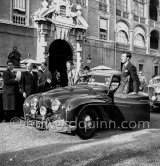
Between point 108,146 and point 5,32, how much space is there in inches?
451

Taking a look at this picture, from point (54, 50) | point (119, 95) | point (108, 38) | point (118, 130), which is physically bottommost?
point (118, 130)

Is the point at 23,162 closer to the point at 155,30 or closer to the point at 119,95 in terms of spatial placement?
the point at 119,95

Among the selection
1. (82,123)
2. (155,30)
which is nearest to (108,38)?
(155,30)

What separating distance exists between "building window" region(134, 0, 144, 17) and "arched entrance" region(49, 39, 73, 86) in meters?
9.11

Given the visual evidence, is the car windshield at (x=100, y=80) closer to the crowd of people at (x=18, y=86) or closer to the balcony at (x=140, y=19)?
the crowd of people at (x=18, y=86)

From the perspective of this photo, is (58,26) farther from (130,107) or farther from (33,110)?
(33,110)

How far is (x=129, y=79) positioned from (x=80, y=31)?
40.2ft

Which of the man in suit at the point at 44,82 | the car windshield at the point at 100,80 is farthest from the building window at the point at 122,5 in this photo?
the car windshield at the point at 100,80

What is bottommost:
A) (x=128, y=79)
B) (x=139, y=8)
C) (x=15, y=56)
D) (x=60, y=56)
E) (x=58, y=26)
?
(x=128, y=79)

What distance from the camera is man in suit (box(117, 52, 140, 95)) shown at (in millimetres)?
7051

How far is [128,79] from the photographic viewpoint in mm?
7129

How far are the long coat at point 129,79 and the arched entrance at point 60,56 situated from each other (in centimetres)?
1083

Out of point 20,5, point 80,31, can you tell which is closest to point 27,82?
point 20,5

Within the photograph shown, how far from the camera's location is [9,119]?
27.8ft
